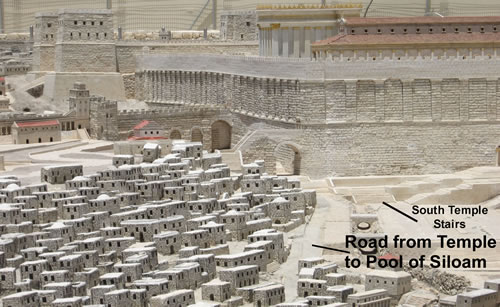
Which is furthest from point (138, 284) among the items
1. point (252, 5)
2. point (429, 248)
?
point (252, 5)

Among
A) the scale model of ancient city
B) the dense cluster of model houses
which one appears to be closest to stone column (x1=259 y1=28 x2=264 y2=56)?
the scale model of ancient city

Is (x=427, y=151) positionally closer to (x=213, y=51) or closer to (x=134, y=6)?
(x=213, y=51)

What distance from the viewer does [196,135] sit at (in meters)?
67.2

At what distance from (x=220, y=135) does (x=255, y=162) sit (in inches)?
399

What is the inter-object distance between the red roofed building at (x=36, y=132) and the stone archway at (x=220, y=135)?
7.87 m

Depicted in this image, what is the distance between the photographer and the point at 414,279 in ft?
147

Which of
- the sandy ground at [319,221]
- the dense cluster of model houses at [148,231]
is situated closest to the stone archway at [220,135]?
the sandy ground at [319,221]

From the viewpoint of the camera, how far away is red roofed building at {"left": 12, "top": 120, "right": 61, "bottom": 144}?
204 ft

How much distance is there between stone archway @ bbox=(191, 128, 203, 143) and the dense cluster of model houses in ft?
→ 26.7

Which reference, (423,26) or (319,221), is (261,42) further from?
(319,221)

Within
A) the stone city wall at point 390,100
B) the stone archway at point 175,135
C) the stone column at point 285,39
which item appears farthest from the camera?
the stone archway at point 175,135

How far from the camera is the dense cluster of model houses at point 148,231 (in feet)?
139

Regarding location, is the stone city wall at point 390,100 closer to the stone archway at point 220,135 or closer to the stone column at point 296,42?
the stone column at point 296,42

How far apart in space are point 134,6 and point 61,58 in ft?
61.0
